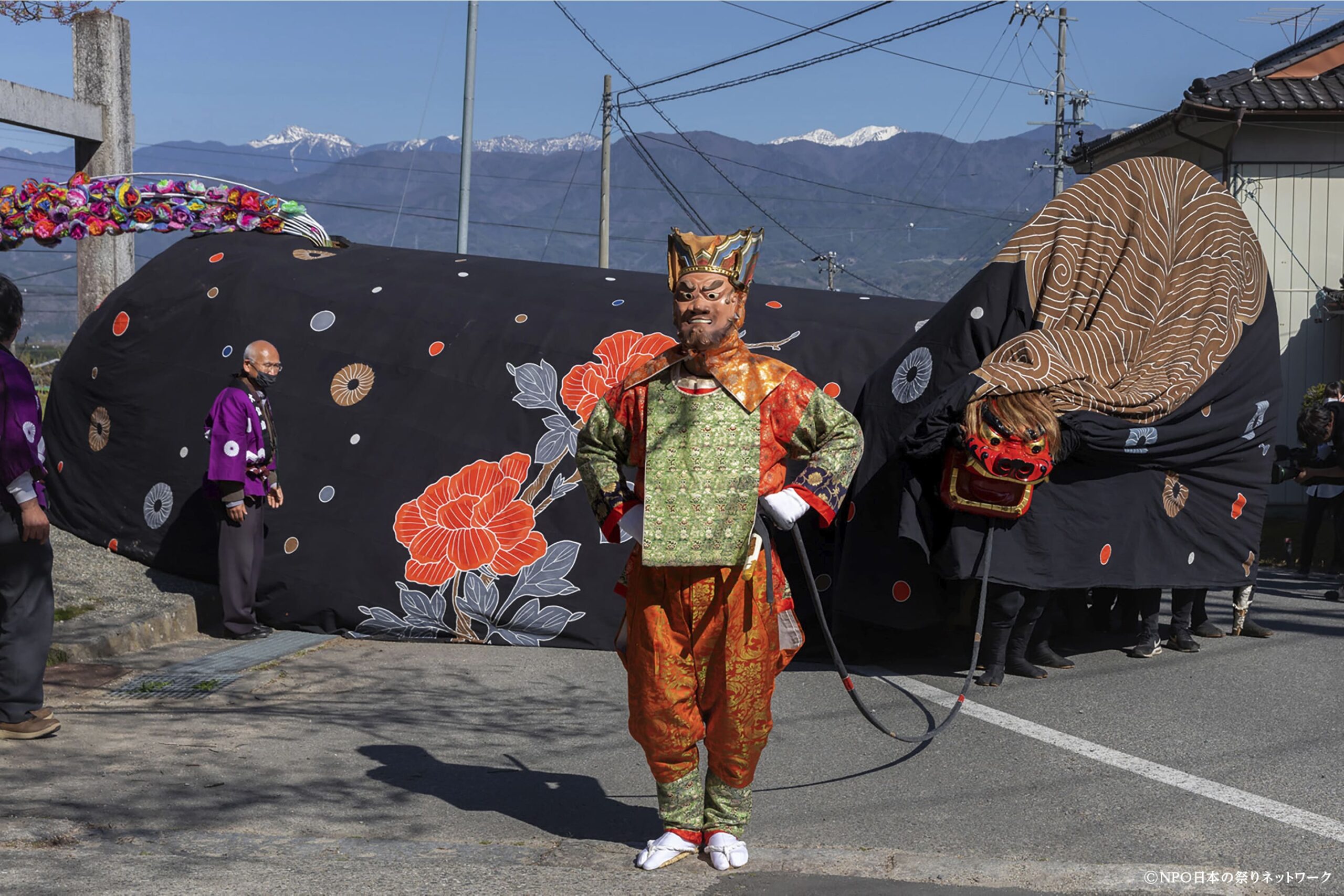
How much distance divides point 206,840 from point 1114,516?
15.2 feet

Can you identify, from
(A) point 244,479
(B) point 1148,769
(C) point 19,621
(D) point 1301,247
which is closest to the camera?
(B) point 1148,769

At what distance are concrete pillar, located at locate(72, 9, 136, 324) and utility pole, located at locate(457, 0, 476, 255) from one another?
310 inches

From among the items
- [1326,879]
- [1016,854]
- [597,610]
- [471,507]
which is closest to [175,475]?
[471,507]

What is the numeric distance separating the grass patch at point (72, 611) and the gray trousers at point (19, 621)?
2.07 m

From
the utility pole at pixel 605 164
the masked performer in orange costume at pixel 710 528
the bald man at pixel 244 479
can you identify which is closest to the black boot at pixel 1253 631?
the masked performer in orange costume at pixel 710 528

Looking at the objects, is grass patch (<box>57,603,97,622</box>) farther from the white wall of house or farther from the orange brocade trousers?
the white wall of house

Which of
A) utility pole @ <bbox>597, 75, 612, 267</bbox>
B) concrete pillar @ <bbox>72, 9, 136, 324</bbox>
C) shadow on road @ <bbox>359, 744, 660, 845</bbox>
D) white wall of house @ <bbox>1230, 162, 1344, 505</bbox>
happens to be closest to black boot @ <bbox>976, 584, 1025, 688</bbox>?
shadow on road @ <bbox>359, 744, 660, 845</bbox>

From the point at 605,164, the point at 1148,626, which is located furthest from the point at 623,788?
the point at 605,164

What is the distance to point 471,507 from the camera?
765 cm

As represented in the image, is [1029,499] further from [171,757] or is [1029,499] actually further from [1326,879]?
[171,757]

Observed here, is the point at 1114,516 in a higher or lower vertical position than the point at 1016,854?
higher

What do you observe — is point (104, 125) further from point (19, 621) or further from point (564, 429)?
point (19, 621)

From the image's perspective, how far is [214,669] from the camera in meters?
6.55

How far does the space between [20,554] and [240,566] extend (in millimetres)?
2338
